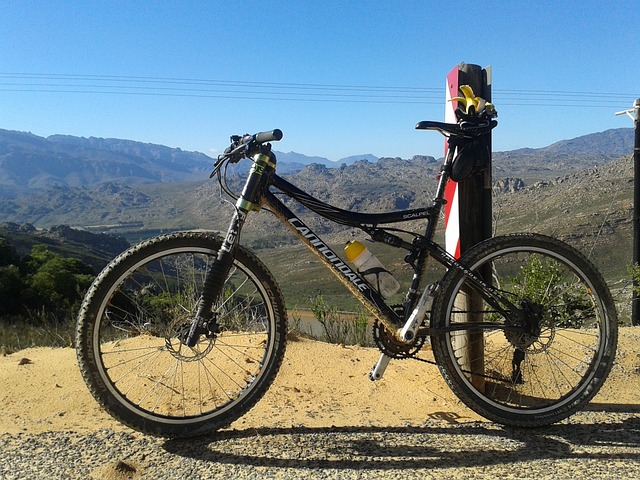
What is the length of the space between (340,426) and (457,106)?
95.7 inches

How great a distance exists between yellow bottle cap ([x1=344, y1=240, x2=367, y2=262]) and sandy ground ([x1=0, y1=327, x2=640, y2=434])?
1.12 metres

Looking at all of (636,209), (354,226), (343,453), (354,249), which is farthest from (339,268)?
(636,209)

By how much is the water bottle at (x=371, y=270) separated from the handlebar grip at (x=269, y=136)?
865 millimetres

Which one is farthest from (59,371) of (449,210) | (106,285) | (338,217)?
(449,210)

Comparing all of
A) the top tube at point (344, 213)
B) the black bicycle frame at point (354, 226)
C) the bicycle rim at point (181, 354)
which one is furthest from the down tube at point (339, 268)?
the bicycle rim at point (181, 354)

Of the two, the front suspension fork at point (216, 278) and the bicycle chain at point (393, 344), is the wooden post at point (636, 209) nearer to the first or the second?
Answer: the bicycle chain at point (393, 344)

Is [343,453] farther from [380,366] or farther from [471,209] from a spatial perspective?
[471,209]

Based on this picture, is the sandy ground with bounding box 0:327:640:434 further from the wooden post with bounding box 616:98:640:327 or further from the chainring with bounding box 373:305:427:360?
the wooden post with bounding box 616:98:640:327

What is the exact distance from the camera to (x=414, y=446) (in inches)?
119

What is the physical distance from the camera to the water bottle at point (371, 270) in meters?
3.42

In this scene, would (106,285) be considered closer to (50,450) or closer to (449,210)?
(50,450)

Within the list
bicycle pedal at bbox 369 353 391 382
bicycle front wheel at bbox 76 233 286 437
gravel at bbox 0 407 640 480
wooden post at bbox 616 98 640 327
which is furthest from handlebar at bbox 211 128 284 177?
wooden post at bbox 616 98 640 327

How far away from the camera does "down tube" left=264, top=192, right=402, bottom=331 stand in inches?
132

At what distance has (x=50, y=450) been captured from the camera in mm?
2951
